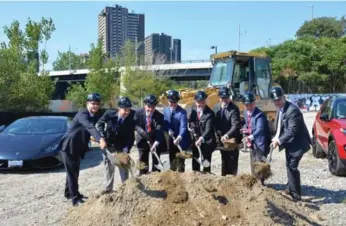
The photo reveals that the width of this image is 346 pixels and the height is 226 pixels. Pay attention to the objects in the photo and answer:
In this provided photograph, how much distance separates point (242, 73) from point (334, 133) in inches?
283

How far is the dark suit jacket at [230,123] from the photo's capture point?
7.36m

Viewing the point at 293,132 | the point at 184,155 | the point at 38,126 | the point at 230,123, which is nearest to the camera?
the point at 293,132

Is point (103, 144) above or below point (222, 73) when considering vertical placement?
below

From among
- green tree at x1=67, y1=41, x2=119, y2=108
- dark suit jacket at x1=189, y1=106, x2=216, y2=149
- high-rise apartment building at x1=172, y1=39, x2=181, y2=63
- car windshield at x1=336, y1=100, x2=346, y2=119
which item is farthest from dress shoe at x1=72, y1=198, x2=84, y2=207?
high-rise apartment building at x1=172, y1=39, x2=181, y2=63

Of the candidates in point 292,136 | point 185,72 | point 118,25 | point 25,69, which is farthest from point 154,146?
point 118,25

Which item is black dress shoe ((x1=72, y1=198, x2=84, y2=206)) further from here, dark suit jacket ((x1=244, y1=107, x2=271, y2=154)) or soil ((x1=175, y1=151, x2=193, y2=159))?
dark suit jacket ((x1=244, y1=107, x2=271, y2=154))

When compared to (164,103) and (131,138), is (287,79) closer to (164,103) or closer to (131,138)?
(164,103)

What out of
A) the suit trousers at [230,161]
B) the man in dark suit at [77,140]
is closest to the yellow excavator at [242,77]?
the suit trousers at [230,161]

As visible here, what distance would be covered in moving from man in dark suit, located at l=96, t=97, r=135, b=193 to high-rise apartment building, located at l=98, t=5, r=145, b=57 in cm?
7210

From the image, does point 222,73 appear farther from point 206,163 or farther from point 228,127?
point 206,163

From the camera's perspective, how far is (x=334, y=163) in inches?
366

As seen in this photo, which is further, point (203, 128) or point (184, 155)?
point (203, 128)

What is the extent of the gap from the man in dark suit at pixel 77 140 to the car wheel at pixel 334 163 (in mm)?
4860

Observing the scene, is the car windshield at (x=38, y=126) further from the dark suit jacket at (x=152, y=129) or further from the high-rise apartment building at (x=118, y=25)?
the high-rise apartment building at (x=118, y=25)
